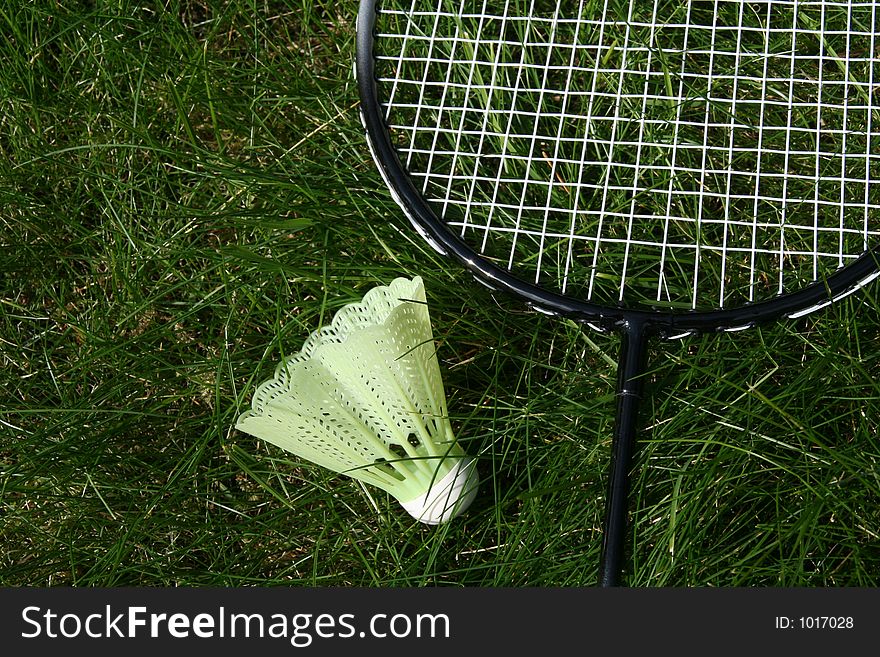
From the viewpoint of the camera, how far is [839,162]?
4.56 feet

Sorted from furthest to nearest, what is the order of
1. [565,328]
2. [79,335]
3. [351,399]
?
1. [79,335]
2. [565,328]
3. [351,399]

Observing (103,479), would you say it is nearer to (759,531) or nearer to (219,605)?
(219,605)

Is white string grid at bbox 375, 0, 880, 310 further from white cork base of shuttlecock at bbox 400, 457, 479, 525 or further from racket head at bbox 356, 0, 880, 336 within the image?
white cork base of shuttlecock at bbox 400, 457, 479, 525

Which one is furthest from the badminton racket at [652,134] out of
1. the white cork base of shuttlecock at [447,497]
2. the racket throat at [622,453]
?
the white cork base of shuttlecock at [447,497]

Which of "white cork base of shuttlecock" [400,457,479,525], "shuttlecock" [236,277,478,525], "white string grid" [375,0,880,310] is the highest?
"white string grid" [375,0,880,310]

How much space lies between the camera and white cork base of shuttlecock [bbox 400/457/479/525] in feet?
4.30

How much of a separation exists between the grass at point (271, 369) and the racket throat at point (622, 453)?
13cm

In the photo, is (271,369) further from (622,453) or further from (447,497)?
(622,453)

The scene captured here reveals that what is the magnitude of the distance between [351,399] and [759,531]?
622mm

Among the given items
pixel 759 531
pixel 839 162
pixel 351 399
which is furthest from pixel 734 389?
pixel 351 399

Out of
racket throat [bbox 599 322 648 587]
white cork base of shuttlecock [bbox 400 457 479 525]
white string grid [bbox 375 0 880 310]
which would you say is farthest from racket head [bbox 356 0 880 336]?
white cork base of shuttlecock [bbox 400 457 479 525]

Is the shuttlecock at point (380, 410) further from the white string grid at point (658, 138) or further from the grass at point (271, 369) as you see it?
the white string grid at point (658, 138)

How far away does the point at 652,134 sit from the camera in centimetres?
140

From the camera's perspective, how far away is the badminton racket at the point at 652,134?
1.35m
